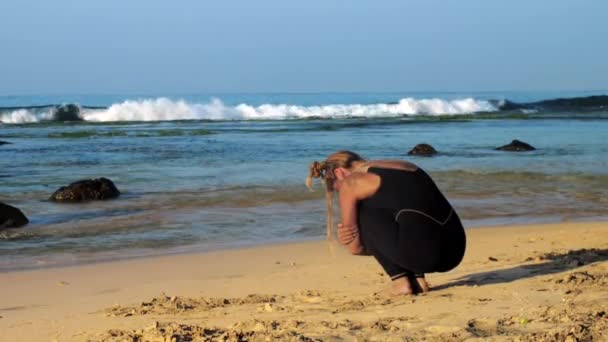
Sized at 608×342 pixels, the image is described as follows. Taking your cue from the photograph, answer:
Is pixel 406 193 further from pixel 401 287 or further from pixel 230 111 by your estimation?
pixel 230 111

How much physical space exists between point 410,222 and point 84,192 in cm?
749

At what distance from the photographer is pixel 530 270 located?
5965mm

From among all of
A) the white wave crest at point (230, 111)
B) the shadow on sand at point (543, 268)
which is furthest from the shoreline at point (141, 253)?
the white wave crest at point (230, 111)

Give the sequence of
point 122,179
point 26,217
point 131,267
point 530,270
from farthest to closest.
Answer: point 122,179
point 26,217
point 131,267
point 530,270

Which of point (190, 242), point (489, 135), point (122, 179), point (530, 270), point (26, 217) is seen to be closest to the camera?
point (530, 270)

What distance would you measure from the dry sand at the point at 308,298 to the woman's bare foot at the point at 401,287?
11 centimetres

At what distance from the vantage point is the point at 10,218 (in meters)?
9.13

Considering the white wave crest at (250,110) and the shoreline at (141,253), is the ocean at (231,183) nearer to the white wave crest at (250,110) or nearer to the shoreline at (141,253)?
the shoreline at (141,253)

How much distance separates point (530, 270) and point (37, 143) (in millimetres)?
20338

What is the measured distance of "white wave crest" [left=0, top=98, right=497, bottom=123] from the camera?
4450 cm

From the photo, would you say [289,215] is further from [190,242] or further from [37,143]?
[37,143]

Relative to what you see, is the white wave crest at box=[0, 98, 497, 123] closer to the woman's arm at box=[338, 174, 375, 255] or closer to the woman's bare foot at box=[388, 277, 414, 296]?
the woman's arm at box=[338, 174, 375, 255]

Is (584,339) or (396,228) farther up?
(396,228)

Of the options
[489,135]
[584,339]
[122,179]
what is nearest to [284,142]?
[489,135]
